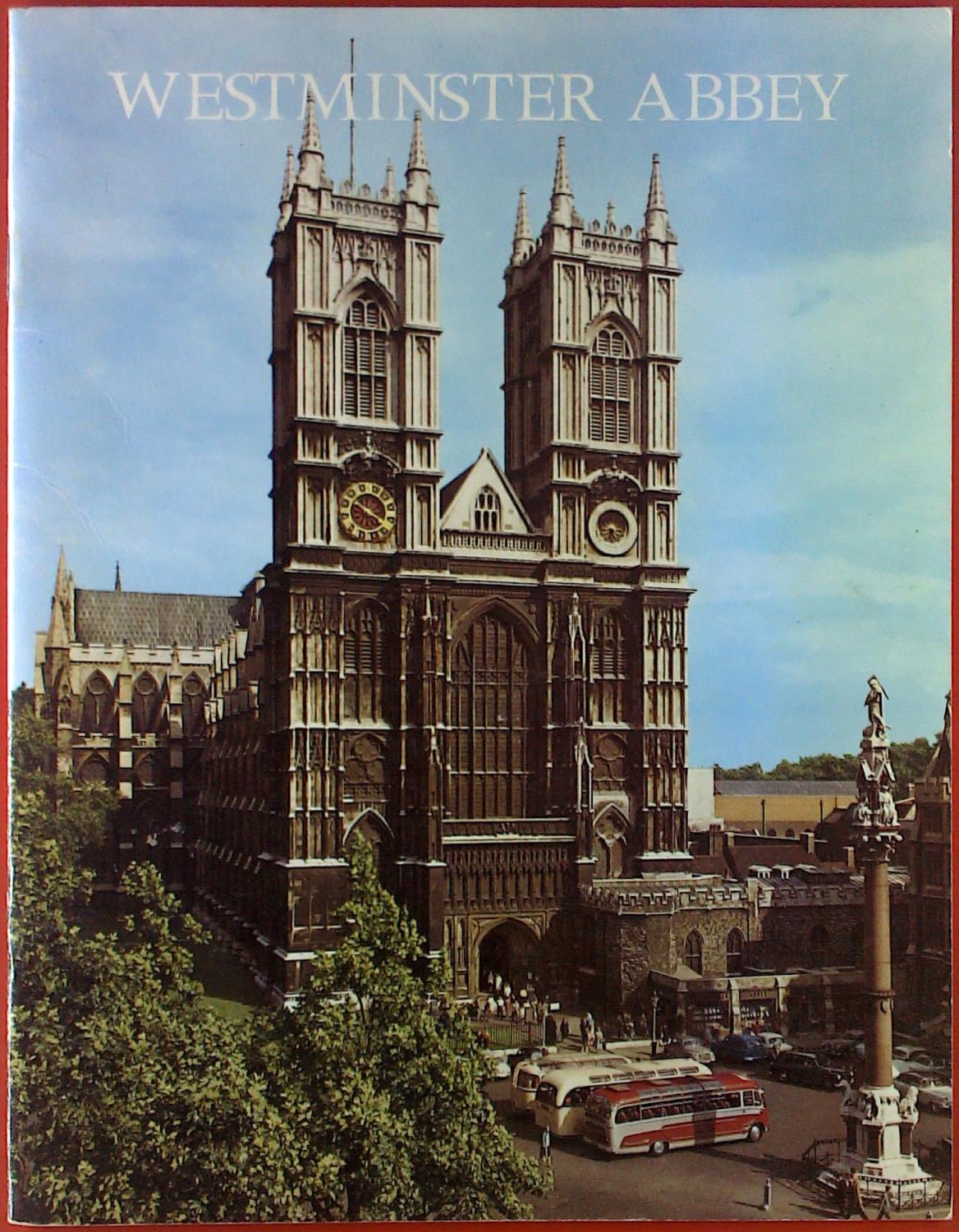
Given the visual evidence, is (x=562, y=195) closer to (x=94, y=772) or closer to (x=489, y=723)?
(x=489, y=723)

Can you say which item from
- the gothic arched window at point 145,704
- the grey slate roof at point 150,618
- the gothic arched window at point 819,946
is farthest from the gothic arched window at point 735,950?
the gothic arched window at point 145,704

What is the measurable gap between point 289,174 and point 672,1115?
1281cm

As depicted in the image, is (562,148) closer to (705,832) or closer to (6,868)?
(6,868)

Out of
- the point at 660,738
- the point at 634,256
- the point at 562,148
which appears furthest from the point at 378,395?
the point at 660,738

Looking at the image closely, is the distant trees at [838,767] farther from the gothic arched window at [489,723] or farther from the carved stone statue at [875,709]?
the gothic arched window at [489,723]

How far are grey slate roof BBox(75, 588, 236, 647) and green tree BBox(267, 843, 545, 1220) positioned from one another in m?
5.62

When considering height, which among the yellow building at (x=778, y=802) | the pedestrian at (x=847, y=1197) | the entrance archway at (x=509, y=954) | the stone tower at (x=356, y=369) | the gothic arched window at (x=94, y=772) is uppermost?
the stone tower at (x=356, y=369)

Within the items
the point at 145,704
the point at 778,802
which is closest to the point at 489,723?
the point at 778,802

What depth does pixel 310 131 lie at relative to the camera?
14.6 m

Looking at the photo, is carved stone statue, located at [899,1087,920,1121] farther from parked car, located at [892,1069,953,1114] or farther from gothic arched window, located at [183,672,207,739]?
gothic arched window, located at [183,672,207,739]

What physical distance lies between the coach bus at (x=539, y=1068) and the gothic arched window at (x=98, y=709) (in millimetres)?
7465

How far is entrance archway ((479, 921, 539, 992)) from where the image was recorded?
1888 centimetres

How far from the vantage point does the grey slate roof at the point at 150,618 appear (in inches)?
626

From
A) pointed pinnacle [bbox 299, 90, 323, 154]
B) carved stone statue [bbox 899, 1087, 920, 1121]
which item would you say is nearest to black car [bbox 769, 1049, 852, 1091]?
carved stone statue [bbox 899, 1087, 920, 1121]
